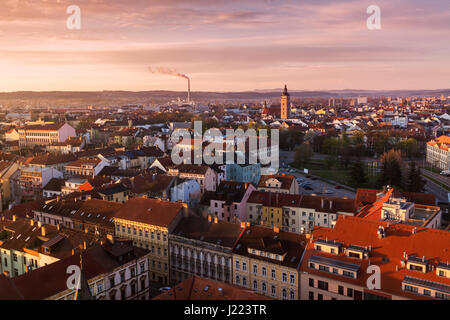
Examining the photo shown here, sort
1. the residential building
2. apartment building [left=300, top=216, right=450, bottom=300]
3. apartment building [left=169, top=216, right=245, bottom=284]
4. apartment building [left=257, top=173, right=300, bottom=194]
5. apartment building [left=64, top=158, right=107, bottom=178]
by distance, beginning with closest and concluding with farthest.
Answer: apartment building [left=300, top=216, right=450, bottom=300] → apartment building [left=169, top=216, right=245, bottom=284] → the residential building → apartment building [left=257, top=173, right=300, bottom=194] → apartment building [left=64, top=158, right=107, bottom=178]

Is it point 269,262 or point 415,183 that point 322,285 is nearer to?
point 269,262

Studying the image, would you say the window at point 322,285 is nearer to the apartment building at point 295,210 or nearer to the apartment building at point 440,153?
the apartment building at point 295,210

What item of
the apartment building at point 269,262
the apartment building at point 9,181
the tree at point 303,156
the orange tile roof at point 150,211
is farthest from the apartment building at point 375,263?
the tree at point 303,156

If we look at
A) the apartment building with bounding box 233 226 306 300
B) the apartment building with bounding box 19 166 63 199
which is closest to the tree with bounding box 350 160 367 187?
the apartment building with bounding box 233 226 306 300

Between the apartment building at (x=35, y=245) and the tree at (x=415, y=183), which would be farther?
the tree at (x=415, y=183)

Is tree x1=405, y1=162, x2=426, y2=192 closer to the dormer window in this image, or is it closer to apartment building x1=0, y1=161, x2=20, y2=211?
the dormer window

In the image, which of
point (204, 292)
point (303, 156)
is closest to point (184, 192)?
point (204, 292)
